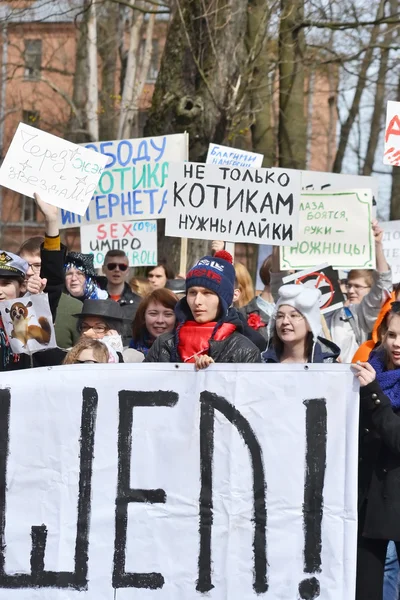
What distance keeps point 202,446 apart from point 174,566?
19.4 inches

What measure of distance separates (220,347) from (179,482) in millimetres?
644

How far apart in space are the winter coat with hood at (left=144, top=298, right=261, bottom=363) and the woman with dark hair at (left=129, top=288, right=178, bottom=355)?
93 cm

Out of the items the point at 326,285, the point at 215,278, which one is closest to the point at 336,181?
the point at 326,285

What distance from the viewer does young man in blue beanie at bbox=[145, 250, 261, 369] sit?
4.98 metres

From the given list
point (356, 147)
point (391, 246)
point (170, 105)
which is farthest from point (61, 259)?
point (356, 147)

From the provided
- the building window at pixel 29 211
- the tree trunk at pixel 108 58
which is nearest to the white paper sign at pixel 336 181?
the tree trunk at pixel 108 58

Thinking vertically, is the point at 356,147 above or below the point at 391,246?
above

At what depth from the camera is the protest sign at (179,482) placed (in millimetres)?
4605

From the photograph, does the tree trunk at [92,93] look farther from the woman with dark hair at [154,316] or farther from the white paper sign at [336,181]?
the woman with dark hair at [154,316]

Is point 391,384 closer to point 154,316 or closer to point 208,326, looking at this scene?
point 208,326

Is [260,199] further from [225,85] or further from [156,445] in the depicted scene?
[225,85]

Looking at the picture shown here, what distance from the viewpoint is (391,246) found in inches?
372

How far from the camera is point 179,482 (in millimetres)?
4676

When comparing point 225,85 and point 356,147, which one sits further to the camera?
point 356,147
